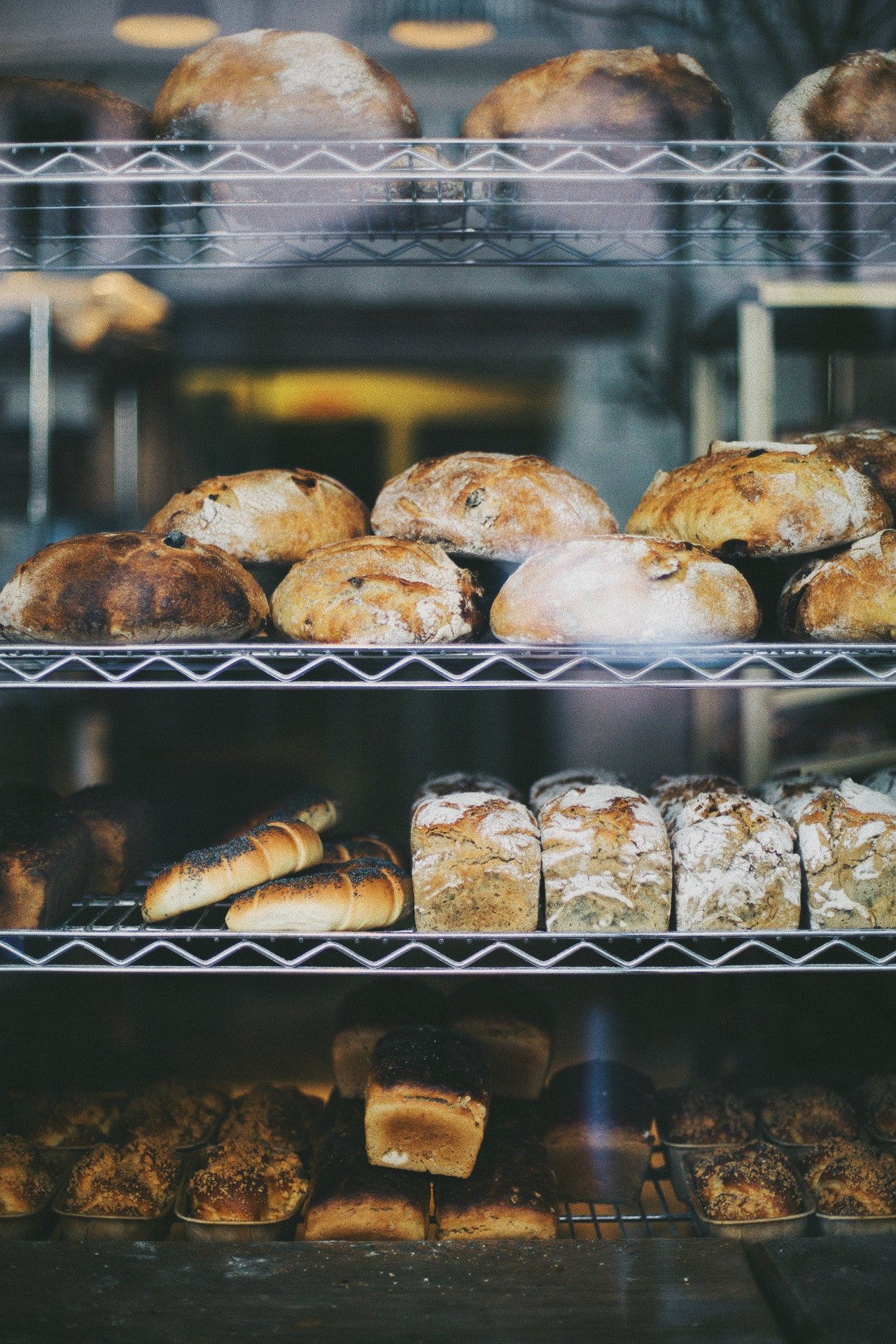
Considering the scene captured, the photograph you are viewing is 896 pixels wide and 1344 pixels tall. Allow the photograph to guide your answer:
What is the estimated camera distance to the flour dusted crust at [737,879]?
5.44 ft

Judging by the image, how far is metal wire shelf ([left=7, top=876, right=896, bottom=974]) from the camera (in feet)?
5.10

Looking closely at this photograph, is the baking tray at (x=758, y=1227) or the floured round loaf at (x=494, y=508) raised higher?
the floured round loaf at (x=494, y=508)

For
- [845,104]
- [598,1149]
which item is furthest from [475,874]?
[845,104]

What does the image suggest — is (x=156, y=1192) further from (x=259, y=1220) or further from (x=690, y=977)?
(x=690, y=977)

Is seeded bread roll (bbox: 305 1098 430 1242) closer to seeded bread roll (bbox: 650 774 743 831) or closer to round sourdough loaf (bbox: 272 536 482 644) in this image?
seeded bread roll (bbox: 650 774 743 831)

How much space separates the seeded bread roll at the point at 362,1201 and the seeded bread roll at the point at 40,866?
2.05ft

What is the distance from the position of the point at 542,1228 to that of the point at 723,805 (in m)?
0.73

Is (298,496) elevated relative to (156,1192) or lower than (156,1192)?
elevated

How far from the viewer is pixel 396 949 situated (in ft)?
6.10

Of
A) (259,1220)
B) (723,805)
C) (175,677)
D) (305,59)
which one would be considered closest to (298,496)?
(175,677)

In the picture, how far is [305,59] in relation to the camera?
1675mm

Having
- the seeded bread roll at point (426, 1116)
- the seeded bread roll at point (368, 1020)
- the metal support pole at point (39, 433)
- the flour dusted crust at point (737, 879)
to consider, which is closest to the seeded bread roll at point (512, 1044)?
the seeded bread roll at point (368, 1020)

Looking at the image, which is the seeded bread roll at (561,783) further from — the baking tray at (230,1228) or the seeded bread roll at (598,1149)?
the baking tray at (230,1228)

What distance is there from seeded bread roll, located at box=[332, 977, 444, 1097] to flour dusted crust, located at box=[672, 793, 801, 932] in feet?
2.00
